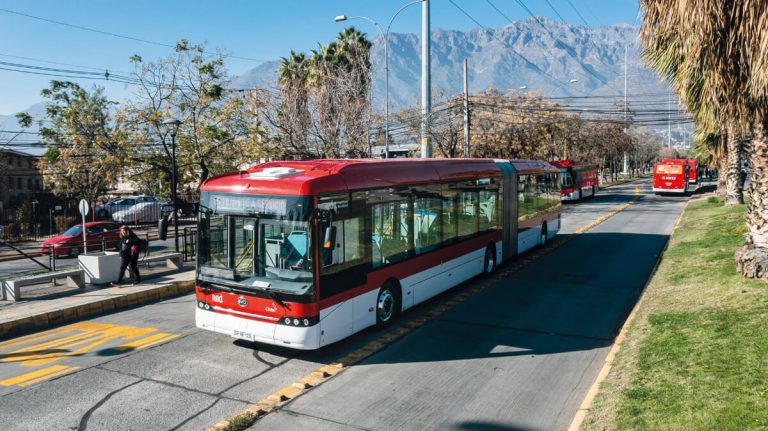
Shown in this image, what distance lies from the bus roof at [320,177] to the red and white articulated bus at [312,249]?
0.02 m

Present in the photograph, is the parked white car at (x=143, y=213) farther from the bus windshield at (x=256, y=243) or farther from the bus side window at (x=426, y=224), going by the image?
the bus windshield at (x=256, y=243)

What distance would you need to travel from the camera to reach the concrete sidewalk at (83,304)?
1187 centimetres

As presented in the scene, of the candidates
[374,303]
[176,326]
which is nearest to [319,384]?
[374,303]

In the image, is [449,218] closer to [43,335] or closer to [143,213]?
[43,335]

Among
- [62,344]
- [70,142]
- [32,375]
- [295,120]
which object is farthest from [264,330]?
[70,142]

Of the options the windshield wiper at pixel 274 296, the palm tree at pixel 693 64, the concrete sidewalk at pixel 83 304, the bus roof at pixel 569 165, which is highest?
the palm tree at pixel 693 64

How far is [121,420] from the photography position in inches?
285

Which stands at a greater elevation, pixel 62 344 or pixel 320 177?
pixel 320 177

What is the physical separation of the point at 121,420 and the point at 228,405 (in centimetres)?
131

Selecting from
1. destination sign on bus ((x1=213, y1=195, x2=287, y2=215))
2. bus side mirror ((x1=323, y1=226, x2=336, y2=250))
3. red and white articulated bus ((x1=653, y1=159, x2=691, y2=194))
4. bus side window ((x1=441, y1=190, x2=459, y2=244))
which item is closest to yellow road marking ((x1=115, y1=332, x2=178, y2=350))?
destination sign on bus ((x1=213, y1=195, x2=287, y2=215))

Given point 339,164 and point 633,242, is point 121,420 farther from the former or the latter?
point 633,242

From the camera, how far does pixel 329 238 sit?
891 centimetres

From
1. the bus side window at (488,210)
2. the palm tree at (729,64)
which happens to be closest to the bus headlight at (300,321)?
the bus side window at (488,210)

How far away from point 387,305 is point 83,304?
23.3 ft
